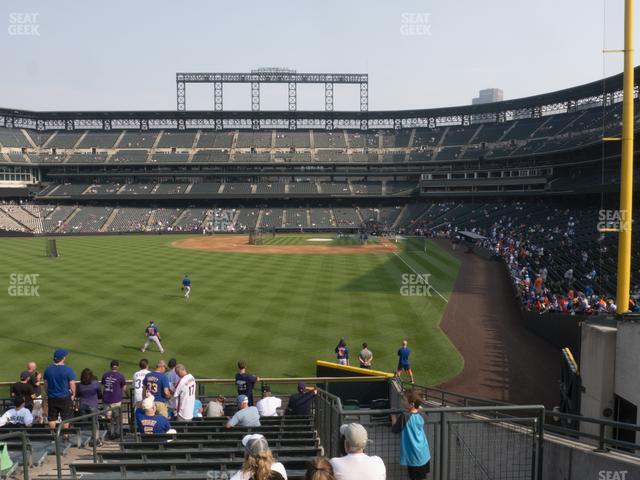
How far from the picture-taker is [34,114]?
100 metres

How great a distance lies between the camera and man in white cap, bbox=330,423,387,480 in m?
4.62

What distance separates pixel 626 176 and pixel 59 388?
13780 mm

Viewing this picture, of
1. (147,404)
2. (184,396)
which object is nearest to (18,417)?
(184,396)

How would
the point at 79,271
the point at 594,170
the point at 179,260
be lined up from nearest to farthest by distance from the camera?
the point at 79,271 < the point at 179,260 < the point at 594,170

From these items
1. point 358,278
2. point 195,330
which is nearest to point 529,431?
point 195,330

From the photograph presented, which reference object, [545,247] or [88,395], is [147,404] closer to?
[88,395]

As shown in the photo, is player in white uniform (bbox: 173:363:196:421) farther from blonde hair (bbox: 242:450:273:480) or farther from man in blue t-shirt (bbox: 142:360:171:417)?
blonde hair (bbox: 242:450:273:480)

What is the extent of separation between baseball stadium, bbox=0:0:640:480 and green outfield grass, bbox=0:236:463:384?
0.62ft

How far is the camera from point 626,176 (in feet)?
37.7

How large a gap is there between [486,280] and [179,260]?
91.3ft

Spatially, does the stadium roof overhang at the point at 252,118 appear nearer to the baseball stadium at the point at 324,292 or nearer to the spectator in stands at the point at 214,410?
the baseball stadium at the point at 324,292

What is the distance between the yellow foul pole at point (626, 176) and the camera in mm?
11102

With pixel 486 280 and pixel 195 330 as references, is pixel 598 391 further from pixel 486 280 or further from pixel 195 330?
pixel 486 280

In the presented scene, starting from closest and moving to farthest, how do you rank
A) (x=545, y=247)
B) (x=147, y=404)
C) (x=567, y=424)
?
1. (x=147, y=404)
2. (x=567, y=424)
3. (x=545, y=247)
